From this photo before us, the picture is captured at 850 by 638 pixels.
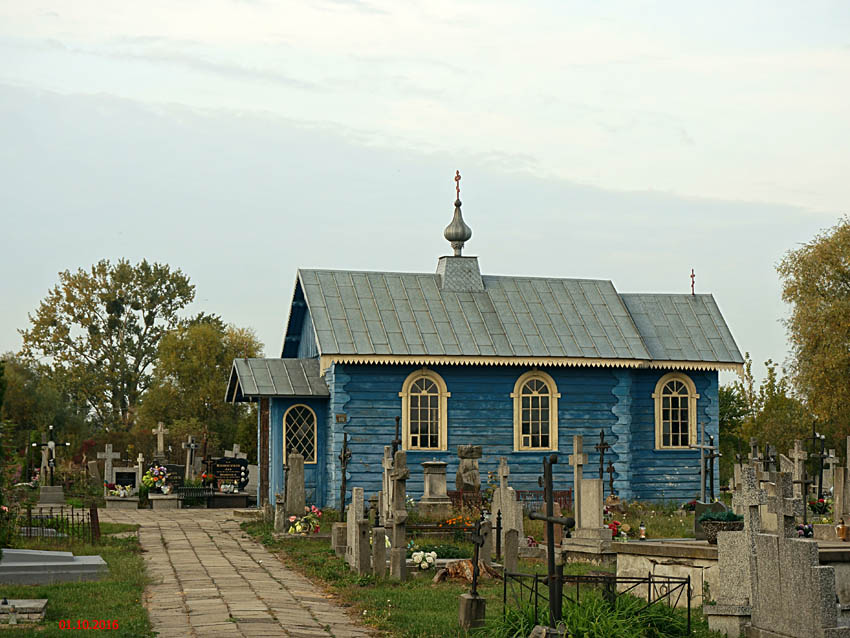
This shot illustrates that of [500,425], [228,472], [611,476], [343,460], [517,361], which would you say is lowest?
[228,472]

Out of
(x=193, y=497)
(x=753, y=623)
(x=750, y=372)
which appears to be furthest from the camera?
(x=750, y=372)

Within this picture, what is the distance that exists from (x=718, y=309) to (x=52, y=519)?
17393mm

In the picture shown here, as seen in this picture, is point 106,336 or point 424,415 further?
point 106,336

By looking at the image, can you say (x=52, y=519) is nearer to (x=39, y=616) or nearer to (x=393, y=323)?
(x=39, y=616)

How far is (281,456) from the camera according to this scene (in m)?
25.0

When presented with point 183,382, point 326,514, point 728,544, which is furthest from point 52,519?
point 183,382

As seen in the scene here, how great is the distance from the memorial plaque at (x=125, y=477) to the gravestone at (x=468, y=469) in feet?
38.0

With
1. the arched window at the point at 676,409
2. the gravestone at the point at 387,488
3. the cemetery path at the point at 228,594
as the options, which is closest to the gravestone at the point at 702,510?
the cemetery path at the point at 228,594

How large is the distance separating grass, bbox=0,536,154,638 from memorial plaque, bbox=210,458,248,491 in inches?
547

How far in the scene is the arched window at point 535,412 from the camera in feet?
83.4

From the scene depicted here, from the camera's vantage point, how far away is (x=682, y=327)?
27.4 m

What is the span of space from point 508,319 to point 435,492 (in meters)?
5.44

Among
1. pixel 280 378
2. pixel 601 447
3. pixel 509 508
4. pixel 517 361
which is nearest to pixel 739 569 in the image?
pixel 509 508

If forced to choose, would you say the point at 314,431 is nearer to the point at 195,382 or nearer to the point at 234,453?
the point at 234,453
